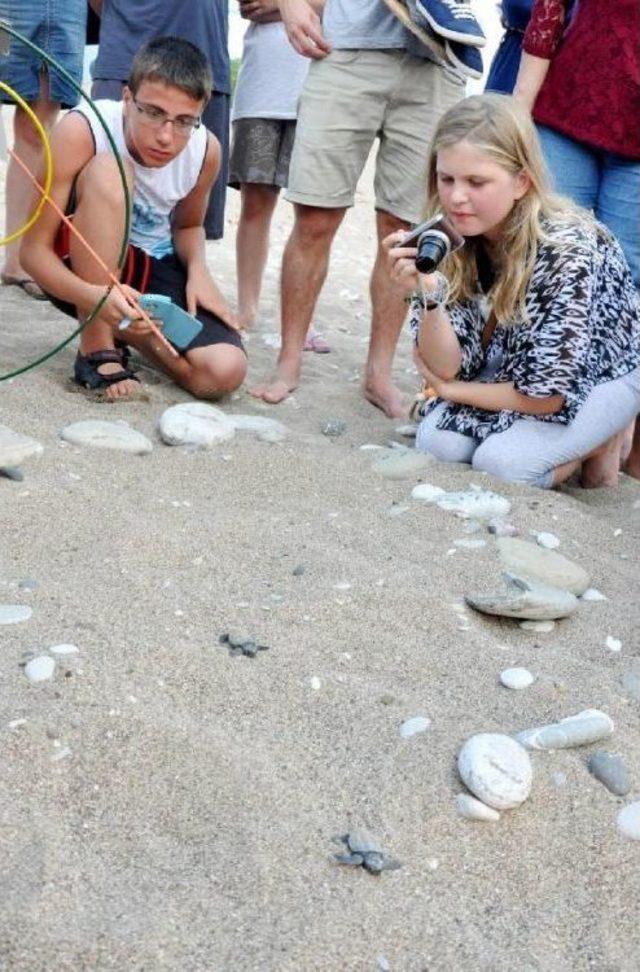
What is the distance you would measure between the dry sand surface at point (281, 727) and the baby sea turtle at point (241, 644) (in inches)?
0.7

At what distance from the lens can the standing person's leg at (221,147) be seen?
383cm

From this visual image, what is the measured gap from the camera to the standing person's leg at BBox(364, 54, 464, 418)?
3.51m

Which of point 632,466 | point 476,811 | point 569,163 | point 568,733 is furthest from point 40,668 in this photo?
point 569,163

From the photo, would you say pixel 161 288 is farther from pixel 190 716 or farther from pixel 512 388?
pixel 190 716

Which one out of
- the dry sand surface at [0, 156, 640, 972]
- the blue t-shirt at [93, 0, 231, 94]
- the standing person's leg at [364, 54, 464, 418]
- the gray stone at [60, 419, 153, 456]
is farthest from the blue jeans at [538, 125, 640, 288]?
the gray stone at [60, 419, 153, 456]

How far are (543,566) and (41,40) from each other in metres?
2.57

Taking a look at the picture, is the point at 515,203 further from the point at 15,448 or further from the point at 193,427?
the point at 15,448

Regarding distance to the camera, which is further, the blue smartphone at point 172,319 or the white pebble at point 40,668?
the blue smartphone at point 172,319

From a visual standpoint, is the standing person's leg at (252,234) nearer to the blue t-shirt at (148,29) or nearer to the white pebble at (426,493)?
the blue t-shirt at (148,29)

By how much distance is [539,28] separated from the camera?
3.24m

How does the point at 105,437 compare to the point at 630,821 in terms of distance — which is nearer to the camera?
the point at 630,821

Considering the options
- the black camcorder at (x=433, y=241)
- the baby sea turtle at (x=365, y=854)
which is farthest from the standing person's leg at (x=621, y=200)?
the baby sea turtle at (x=365, y=854)

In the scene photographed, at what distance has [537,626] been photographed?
7.21ft

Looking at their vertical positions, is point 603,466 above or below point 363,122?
below
